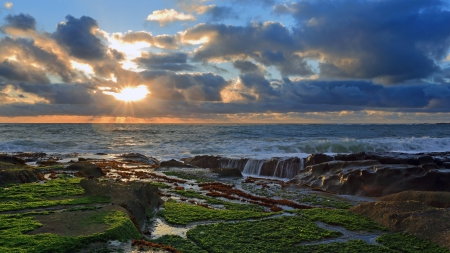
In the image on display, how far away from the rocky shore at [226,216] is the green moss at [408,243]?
40 mm

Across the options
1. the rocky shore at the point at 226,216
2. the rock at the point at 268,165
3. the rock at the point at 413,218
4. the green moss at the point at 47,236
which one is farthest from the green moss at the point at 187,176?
the green moss at the point at 47,236

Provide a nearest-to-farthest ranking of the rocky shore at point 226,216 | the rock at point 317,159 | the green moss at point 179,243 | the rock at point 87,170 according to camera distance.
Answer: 1. the green moss at point 179,243
2. the rocky shore at point 226,216
3. the rock at point 87,170
4. the rock at point 317,159

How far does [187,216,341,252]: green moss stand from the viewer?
43.2 ft

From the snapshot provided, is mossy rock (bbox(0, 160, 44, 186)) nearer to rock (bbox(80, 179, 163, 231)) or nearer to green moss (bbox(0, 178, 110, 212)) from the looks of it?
green moss (bbox(0, 178, 110, 212))

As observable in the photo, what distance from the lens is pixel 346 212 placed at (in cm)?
1938

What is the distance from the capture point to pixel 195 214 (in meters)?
18.4

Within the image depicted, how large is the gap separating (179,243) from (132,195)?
657 cm

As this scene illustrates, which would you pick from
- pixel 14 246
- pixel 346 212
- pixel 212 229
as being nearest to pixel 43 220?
pixel 14 246

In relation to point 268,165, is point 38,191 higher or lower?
higher

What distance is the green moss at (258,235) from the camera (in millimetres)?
13156

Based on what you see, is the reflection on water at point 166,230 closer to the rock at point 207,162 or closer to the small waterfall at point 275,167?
the small waterfall at point 275,167

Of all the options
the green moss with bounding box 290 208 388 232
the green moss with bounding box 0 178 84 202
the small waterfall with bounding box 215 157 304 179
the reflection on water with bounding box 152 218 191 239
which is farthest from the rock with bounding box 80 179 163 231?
the small waterfall with bounding box 215 157 304 179

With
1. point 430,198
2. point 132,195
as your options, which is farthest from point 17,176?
point 430,198

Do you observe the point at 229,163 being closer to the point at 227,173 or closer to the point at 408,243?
the point at 227,173
